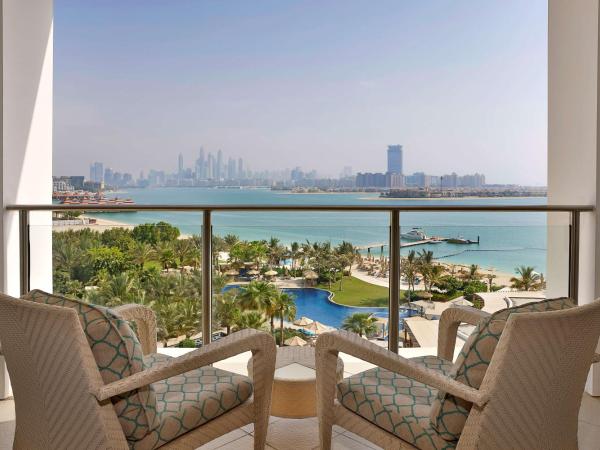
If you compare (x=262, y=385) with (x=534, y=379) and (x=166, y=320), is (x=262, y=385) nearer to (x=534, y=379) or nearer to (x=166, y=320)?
(x=534, y=379)

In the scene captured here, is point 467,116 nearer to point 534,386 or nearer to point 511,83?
point 511,83

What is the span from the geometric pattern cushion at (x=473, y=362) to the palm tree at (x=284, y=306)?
5.13 feet

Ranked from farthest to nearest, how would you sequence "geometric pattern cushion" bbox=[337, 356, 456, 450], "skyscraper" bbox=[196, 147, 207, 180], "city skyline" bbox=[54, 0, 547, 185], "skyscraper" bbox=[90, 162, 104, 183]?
1. "skyscraper" bbox=[196, 147, 207, 180]
2. "skyscraper" bbox=[90, 162, 104, 183]
3. "city skyline" bbox=[54, 0, 547, 185]
4. "geometric pattern cushion" bbox=[337, 356, 456, 450]

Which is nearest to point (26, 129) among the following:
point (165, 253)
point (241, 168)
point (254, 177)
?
point (165, 253)

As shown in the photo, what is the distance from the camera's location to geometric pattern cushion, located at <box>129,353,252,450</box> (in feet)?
5.60

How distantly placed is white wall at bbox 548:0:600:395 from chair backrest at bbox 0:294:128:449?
280 centimetres

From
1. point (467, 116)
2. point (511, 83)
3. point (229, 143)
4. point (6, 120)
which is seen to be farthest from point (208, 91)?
point (6, 120)

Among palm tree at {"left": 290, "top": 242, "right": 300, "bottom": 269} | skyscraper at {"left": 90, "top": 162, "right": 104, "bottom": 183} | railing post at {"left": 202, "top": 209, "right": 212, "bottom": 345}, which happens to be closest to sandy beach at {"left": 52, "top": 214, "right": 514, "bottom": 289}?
railing post at {"left": 202, "top": 209, "right": 212, "bottom": 345}

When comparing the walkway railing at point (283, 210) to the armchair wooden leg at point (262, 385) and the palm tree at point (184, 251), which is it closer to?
the palm tree at point (184, 251)

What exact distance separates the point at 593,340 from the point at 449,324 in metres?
0.94

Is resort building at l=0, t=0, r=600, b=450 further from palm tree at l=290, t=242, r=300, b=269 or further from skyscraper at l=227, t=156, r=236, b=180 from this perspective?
skyscraper at l=227, t=156, r=236, b=180

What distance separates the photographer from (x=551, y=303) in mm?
1582

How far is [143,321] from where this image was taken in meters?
2.45

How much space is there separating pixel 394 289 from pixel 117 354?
6.51 feet
